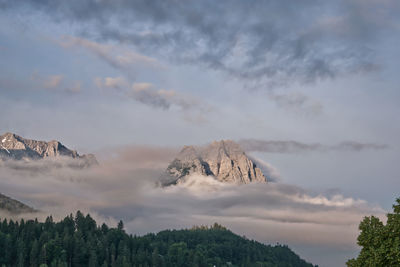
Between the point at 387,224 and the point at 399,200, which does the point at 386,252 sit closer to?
the point at 387,224

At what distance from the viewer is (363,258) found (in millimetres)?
56438

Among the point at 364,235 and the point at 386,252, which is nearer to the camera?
the point at 386,252

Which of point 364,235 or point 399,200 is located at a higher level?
point 399,200

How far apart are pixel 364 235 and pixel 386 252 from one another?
548cm

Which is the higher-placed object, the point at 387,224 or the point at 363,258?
the point at 387,224

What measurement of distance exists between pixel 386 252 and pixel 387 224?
4.18 metres

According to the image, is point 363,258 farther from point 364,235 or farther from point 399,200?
point 399,200

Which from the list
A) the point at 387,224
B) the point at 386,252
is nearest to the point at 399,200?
the point at 387,224

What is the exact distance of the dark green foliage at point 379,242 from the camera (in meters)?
51.9

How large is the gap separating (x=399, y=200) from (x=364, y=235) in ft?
19.3

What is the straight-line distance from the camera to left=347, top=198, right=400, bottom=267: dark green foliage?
5188cm

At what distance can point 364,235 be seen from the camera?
190 ft

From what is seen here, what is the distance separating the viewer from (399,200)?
5709 centimetres

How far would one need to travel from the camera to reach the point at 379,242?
182 ft
